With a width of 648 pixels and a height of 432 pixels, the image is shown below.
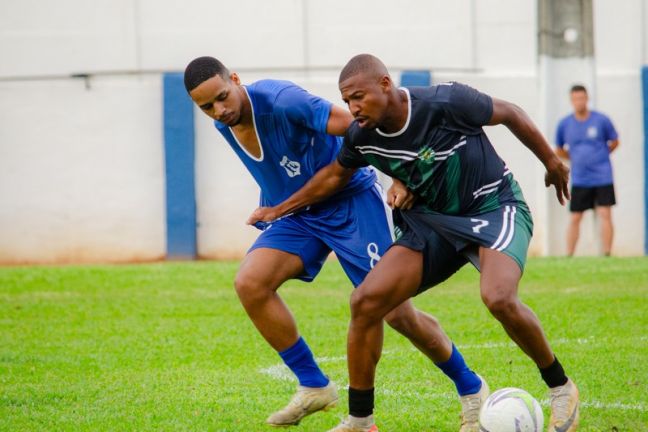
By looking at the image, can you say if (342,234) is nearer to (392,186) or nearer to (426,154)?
(392,186)

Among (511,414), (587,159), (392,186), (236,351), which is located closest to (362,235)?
(392,186)

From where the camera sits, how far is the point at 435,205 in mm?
5801

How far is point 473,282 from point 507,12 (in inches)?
237

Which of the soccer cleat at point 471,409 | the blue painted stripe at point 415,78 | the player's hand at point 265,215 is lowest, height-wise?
the soccer cleat at point 471,409

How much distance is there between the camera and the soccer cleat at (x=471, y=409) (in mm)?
6047

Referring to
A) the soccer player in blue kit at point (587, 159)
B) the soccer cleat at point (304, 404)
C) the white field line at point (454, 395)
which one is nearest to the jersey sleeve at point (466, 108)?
the soccer cleat at point (304, 404)

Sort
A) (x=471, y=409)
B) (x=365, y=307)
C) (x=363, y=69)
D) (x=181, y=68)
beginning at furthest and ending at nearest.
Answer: (x=181, y=68) < (x=471, y=409) < (x=365, y=307) < (x=363, y=69)

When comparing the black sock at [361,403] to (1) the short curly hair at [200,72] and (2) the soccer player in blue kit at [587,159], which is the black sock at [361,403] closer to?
(1) the short curly hair at [200,72]

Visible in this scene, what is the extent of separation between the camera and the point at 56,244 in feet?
56.7

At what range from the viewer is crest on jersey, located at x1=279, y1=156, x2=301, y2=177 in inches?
249

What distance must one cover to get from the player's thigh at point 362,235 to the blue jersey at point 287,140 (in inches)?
3.9

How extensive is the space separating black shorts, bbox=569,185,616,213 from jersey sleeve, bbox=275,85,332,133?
10.1m

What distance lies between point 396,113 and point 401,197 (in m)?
0.44

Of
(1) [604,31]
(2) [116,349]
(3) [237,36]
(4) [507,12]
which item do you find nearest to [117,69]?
(3) [237,36]
